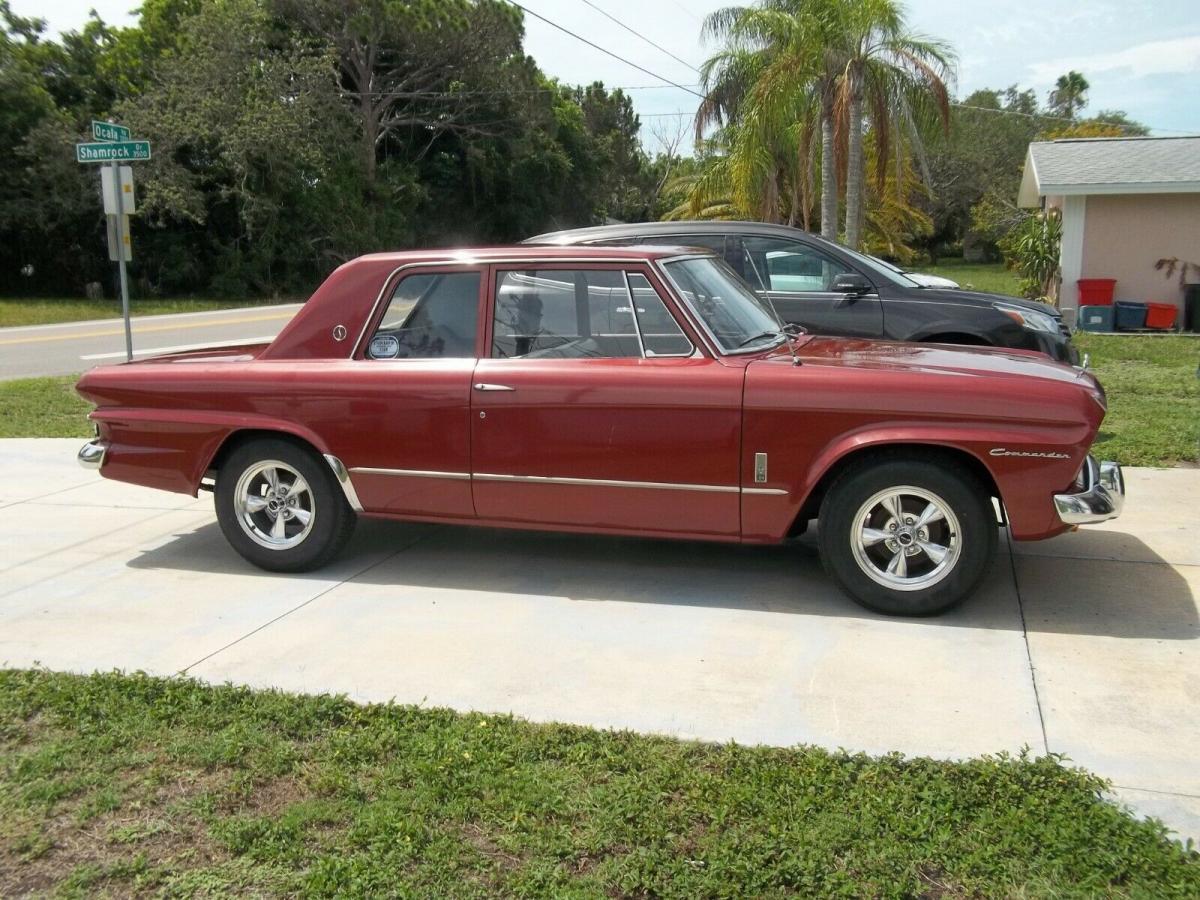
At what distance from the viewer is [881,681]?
4.35m

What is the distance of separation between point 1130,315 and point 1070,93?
66600mm

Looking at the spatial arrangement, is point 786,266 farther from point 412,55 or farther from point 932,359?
point 412,55

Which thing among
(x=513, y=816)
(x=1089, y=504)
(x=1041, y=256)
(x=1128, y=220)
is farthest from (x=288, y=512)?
(x=1041, y=256)

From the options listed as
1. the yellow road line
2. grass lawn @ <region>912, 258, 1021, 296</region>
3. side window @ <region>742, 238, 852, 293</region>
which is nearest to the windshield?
side window @ <region>742, 238, 852, 293</region>

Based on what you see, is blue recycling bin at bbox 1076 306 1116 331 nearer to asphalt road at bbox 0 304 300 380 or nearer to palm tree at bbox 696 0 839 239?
palm tree at bbox 696 0 839 239

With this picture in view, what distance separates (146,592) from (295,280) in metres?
31.9

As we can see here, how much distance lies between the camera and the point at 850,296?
8484 millimetres

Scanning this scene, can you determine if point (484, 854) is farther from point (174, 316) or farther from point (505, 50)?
point (505, 50)

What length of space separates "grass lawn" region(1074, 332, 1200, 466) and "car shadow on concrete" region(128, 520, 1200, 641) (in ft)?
7.68

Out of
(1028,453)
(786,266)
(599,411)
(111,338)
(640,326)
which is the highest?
(786,266)

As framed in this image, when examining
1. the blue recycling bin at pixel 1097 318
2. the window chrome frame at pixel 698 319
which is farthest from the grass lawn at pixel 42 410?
the blue recycling bin at pixel 1097 318

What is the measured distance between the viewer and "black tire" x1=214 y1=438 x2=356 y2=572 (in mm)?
5742

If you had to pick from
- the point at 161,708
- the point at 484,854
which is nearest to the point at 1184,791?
the point at 484,854

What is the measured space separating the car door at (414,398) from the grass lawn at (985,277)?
21.9m
